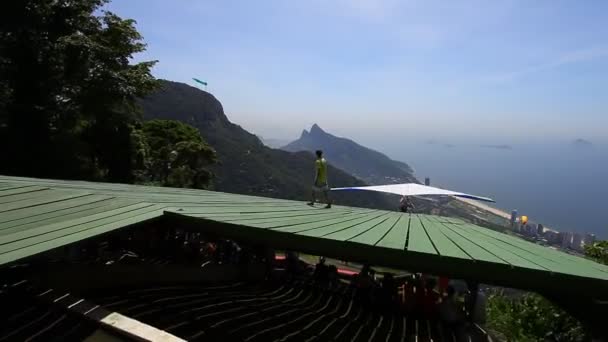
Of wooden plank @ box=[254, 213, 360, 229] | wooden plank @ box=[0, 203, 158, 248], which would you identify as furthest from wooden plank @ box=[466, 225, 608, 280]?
wooden plank @ box=[0, 203, 158, 248]

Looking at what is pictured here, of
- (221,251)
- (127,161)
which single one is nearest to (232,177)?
(127,161)

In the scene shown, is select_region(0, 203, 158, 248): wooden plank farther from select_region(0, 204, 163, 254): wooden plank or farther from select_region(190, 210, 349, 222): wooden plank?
select_region(190, 210, 349, 222): wooden plank

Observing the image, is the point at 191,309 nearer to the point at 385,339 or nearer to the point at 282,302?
the point at 282,302

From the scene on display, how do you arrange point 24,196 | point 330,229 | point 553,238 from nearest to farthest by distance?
point 330,229 < point 24,196 < point 553,238

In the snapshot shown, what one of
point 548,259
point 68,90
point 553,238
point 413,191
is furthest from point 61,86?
point 553,238

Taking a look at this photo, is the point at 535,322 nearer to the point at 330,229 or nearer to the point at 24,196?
the point at 330,229
